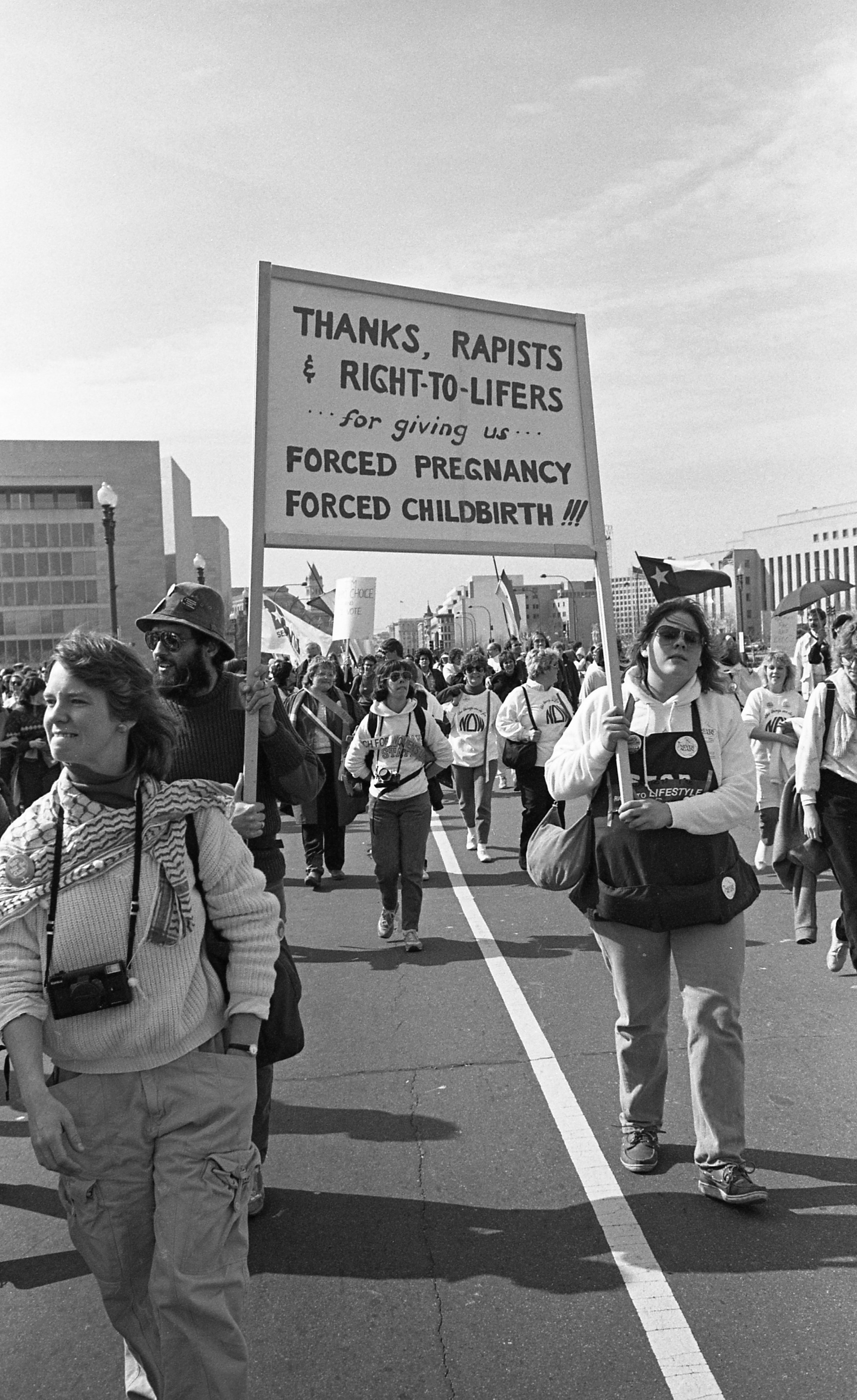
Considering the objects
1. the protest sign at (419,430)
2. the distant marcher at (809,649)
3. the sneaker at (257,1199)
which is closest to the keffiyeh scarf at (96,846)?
the protest sign at (419,430)

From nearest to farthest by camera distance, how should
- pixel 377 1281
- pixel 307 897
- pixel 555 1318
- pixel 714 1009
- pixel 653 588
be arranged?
pixel 555 1318 → pixel 377 1281 → pixel 714 1009 → pixel 653 588 → pixel 307 897

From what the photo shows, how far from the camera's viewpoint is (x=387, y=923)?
8141 millimetres

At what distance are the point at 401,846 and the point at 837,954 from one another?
9.84ft

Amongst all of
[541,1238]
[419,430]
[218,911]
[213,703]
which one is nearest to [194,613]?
[213,703]

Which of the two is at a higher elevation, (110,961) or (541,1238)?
(110,961)

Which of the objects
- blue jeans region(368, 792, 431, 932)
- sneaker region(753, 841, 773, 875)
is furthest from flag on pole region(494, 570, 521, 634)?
blue jeans region(368, 792, 431, 932)

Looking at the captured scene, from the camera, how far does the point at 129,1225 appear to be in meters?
2.46

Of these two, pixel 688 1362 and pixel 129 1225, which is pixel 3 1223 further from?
pixel 688 1362

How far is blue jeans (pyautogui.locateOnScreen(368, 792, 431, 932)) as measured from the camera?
7996 millimetres

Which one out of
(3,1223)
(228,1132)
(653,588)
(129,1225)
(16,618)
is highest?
(16,618)

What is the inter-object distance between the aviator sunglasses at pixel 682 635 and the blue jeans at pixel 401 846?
165 inches

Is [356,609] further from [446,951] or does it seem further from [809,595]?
[446,951]

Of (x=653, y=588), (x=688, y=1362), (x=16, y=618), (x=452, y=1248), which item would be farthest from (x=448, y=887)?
(x=16, y=618)

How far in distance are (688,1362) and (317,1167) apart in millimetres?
1759
